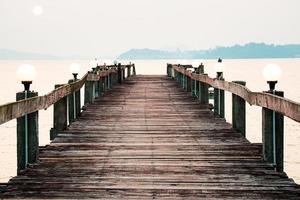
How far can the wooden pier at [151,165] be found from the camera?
5918 mm

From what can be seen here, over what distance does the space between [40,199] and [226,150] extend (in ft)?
12.0

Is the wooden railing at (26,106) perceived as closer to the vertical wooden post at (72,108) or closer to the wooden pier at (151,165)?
the wooden pier at (151,165)

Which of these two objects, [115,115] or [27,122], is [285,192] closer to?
[27,122]

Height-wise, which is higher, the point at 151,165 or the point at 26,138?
the point at 26,138

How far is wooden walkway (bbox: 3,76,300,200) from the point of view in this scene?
19.4 ft

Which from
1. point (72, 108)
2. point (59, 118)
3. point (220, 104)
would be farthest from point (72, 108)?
point (220, 104)

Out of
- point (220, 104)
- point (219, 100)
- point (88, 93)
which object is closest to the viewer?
point (220, 104)

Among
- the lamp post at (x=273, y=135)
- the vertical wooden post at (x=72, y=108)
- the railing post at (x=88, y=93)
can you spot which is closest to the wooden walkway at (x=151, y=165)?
the lamp post at (x=273, y=135)

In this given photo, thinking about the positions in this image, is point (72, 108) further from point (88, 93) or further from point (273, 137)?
point (273, 137)

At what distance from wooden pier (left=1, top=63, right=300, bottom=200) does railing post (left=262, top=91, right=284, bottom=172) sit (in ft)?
0.49

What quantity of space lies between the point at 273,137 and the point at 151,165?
1.75m

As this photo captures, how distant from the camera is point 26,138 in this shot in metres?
7.40

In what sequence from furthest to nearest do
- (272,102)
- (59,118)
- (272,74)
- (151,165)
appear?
1. (59,118)
2. (272,74)
3. (151,165)
4. (272,102)

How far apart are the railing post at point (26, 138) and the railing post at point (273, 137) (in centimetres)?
326
